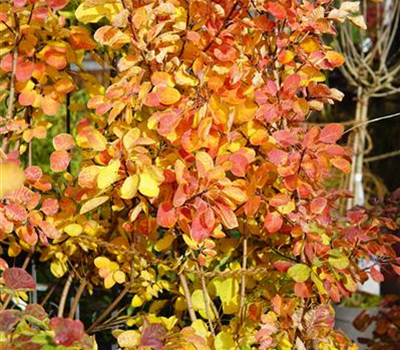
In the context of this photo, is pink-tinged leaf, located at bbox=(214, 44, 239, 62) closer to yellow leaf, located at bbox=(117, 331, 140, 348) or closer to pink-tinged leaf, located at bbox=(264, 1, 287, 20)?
pink-tinged leaf, located at bbox=(264, 1, 287, 20)

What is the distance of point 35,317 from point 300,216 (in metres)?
0.51

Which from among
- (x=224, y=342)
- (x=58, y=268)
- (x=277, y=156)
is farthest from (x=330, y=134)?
(x=58, y=268)

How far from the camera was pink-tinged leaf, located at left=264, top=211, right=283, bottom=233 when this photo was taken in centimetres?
124

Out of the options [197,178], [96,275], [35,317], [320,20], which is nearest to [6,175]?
[35,317]

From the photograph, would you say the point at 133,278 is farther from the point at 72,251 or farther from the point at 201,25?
the point at 201,25

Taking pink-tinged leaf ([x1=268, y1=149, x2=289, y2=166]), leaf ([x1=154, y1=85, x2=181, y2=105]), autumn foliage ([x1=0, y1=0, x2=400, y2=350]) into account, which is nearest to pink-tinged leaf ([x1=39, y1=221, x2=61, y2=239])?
autumn foliage ([x1=0, y1=0, x2=400, y2=350])

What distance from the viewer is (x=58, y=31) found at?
1.49 metres

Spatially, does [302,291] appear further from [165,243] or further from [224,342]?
[165,243]

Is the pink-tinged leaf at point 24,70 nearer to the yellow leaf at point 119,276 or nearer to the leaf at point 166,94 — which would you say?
the leaf at point 166,94

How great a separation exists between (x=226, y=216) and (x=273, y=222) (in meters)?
0.14

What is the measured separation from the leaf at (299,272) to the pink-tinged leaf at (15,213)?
0.47 meters

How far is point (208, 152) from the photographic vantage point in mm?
1226

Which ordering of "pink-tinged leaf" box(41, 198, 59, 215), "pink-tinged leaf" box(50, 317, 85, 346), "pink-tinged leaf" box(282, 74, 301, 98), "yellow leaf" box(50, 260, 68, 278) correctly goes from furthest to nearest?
"yellow leaf" box(50, 260, 68, 278), "pink-tinged leaf" box(41, 198, 59, 215), "pink-tinged leaf" box(282, 74, 301, 98), "pink-tinged leaf" box(50, 317, 85, 346)

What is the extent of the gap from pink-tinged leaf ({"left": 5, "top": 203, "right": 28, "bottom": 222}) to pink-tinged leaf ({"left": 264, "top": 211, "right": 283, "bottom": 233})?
0.42 meters
